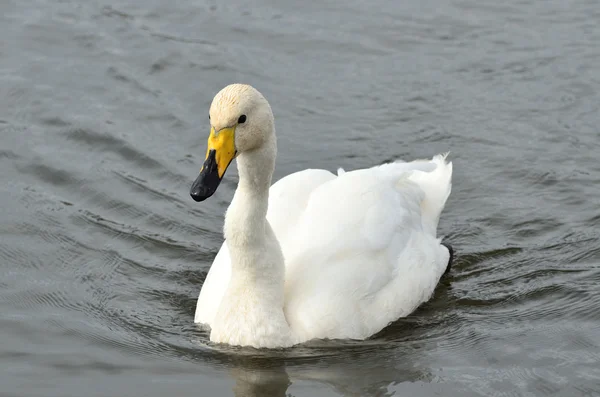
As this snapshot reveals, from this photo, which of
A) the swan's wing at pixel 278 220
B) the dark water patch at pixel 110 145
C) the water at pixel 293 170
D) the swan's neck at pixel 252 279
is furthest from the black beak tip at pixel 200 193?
the dark water patch at pixel 110 145

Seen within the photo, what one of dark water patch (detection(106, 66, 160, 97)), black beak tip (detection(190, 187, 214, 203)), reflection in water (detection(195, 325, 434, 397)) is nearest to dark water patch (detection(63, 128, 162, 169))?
dark water patch (detection(106, 66, 160, 97))

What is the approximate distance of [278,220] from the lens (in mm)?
9492

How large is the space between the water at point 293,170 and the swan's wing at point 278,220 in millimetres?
239

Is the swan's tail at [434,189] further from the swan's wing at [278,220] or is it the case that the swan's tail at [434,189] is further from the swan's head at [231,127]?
the swan's head at [231,127]

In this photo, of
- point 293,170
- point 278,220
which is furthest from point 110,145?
point 278,220

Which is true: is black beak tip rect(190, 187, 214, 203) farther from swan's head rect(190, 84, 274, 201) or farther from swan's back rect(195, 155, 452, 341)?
swan's back rect(195, 155, 452, 341)

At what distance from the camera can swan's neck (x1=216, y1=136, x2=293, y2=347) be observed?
27.6 feet

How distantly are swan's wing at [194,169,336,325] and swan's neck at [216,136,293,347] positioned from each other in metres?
0.36

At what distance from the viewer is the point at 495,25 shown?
15.4 meters

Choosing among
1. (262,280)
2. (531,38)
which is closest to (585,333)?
(262,280)

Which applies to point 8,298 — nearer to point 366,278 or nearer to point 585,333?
point 366,278

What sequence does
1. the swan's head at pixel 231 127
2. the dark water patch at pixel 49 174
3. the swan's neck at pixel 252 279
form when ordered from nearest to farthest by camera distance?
the swan's head at pixel 231 127
the swan's neck at pixel 252 279
the dark water patch at pixel 49 174

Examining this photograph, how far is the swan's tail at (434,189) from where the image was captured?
35.1ft

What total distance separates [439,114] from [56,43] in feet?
16.6
